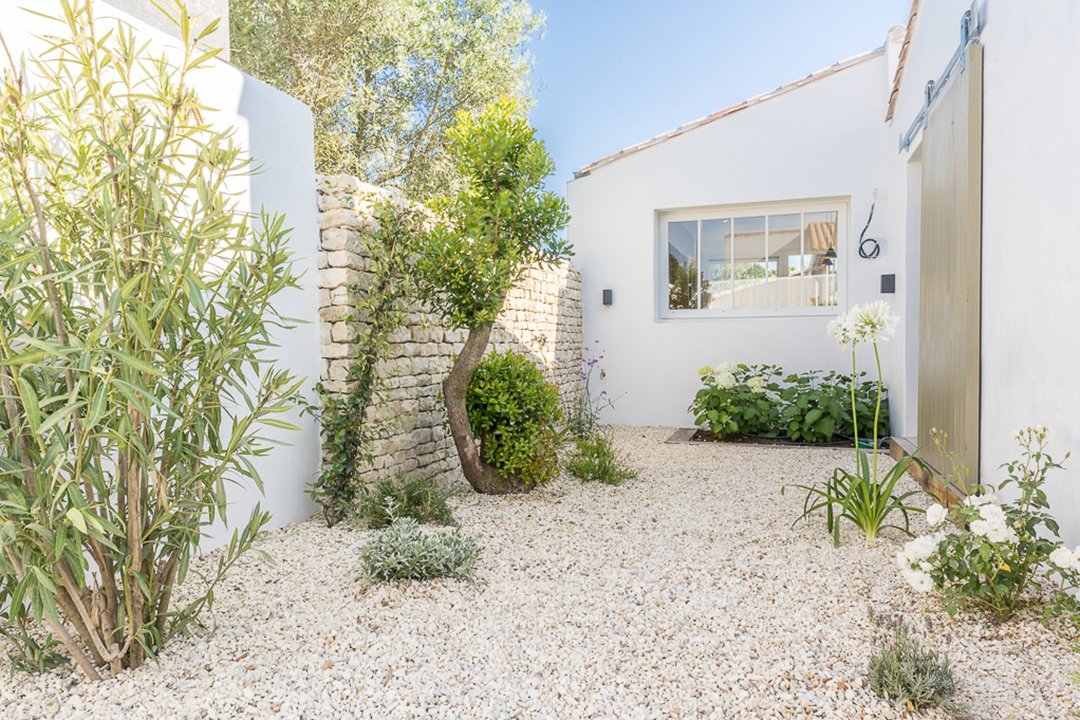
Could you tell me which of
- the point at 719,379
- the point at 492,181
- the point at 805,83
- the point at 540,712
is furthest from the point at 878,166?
the point at 540,712

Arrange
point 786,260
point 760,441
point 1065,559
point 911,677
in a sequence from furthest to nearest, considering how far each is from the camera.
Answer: point 786,260 → point 760,441 → point 1065,559 → point 911,677

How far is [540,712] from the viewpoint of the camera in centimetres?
167

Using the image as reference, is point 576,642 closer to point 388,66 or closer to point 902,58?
point 902,58

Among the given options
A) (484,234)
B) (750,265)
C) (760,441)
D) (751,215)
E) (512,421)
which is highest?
(751,215)

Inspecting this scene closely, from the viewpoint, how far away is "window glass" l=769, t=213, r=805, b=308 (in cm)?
→ 673

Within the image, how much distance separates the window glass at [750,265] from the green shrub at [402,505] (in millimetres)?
4544

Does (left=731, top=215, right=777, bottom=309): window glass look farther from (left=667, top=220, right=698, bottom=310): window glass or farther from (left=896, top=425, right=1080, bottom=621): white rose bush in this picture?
(left=896, top=425, right=1080, bottom=621): white rose bush

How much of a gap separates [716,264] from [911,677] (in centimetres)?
576

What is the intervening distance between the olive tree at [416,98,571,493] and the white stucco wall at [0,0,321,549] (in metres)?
0.65

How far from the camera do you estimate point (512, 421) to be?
4074 mm

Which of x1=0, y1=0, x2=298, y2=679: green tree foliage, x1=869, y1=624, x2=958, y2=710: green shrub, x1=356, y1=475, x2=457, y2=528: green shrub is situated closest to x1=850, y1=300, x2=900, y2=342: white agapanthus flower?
x1=869, y1=624, x2=958, y2=710: green shrub

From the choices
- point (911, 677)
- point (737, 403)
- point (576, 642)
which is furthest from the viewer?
point (737, 403)

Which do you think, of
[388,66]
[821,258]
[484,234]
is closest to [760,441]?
[821,258]

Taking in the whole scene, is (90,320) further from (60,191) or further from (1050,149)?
(1050,149)
